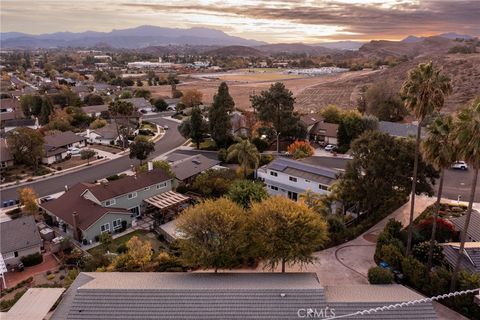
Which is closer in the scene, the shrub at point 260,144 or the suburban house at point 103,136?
the shrub at point 260,144

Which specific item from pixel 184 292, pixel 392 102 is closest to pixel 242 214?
pixel 184 292

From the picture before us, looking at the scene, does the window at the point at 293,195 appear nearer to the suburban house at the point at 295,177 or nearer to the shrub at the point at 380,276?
the suburban house at the point at 295,177

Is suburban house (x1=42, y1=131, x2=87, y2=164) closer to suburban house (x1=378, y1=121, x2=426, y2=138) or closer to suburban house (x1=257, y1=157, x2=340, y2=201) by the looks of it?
suburban house (x1=257, y1=157, x2=340, y2=201)

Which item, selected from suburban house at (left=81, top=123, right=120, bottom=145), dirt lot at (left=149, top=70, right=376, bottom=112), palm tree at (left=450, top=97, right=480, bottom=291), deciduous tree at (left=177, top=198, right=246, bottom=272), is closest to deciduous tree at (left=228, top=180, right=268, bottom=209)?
deciduous tree at (left=177, top=198, right=246, bottom=272)

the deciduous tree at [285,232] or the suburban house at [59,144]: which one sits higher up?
the deciduous tree at [285,232]

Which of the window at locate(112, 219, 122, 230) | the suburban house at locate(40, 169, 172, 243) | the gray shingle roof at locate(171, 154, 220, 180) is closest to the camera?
the suburban house at locate(40, 169, 172, 243)

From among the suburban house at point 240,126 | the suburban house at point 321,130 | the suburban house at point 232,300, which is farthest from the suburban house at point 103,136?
the suburban house at point 232,300

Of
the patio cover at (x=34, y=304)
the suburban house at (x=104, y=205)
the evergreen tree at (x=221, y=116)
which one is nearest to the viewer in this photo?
the patio cover at (x=34, y=304)
